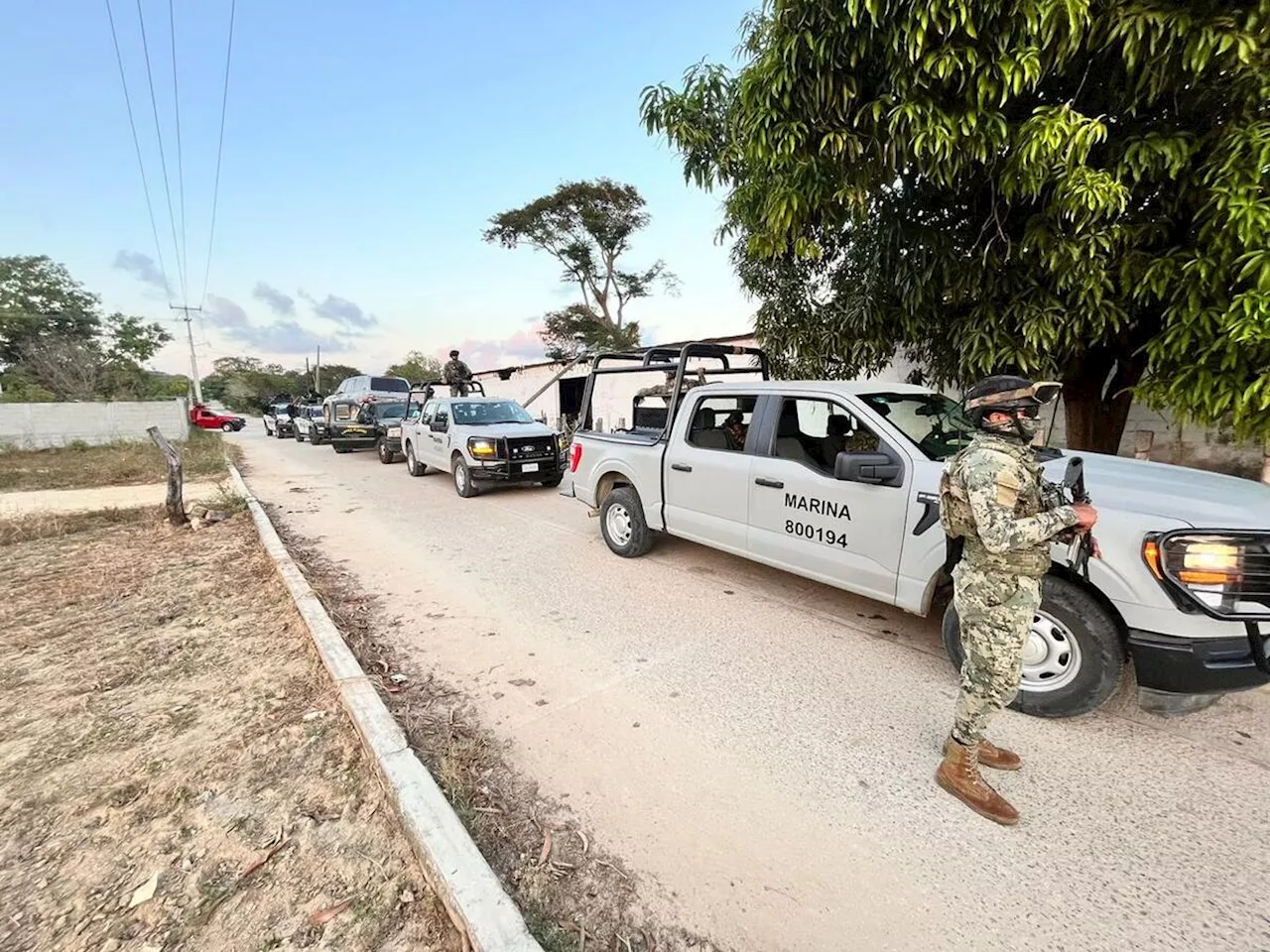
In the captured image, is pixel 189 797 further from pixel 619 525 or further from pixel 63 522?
pixel 63 522

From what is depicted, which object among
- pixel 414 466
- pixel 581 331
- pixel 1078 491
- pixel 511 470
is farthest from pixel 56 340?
pixel 1078 491

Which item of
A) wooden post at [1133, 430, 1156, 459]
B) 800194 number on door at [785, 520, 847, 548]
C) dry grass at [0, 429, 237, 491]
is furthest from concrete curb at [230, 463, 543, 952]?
dry grass at [0, 429, 237, 491]

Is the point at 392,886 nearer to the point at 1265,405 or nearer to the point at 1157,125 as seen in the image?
the point at 1265,405

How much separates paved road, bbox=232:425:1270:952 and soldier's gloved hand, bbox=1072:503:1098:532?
121 centimetres

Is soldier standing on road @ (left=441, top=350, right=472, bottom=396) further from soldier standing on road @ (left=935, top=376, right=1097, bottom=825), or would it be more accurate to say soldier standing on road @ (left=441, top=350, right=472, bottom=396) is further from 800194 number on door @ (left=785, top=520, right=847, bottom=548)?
soldier standing on road @ (left=935, top=376, right=1097, bottom=825)

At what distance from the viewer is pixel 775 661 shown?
352 centimetres

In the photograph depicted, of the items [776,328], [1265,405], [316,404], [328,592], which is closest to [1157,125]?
[1265,405]

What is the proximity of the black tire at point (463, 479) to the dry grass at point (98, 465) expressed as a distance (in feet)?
22.2

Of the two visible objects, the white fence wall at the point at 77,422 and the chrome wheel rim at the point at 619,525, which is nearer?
the chrome wheel rim at the point at 619,525

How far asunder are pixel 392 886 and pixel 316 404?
93.4 feet

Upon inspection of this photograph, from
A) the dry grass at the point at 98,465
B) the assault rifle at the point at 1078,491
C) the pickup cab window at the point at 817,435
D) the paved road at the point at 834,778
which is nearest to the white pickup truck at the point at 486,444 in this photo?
the paved road at the point at 834,778

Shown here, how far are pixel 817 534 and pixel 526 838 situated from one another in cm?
259

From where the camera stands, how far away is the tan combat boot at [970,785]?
2.18m

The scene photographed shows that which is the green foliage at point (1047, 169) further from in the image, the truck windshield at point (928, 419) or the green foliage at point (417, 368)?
the green foliage at point (417, 368)
